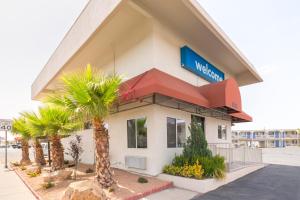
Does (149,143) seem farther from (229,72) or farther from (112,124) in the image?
(229,72)

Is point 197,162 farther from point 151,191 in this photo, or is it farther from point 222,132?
point 222,132

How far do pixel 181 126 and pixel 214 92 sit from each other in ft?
7.88

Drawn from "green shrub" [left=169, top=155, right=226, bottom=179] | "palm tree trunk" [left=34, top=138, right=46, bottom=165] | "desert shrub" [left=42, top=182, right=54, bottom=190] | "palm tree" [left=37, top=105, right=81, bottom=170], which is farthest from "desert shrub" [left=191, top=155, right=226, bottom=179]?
"palm tree trunk" [left=34, top=138, right=46, bottom=165]

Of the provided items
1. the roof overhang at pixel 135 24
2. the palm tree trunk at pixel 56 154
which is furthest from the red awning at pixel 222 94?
the palm tree trunk at pixel 56 154

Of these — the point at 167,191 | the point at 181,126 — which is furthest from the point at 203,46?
the point at 167,191

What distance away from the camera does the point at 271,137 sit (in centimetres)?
8481

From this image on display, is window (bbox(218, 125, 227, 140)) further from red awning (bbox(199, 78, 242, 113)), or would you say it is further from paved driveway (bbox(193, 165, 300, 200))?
paved driveway (bbox(193, 165, 300, 200))

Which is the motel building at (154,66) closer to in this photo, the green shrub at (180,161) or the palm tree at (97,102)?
the green shrub at (180,161)

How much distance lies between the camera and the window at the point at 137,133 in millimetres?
10578

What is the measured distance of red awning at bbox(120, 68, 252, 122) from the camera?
875 centimetres

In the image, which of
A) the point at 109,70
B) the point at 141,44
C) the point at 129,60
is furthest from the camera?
the point at 109,70

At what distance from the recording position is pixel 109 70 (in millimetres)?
14133

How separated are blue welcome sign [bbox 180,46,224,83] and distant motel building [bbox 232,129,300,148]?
245 feet

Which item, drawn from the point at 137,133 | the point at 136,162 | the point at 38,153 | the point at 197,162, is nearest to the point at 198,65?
the point at 137,133
